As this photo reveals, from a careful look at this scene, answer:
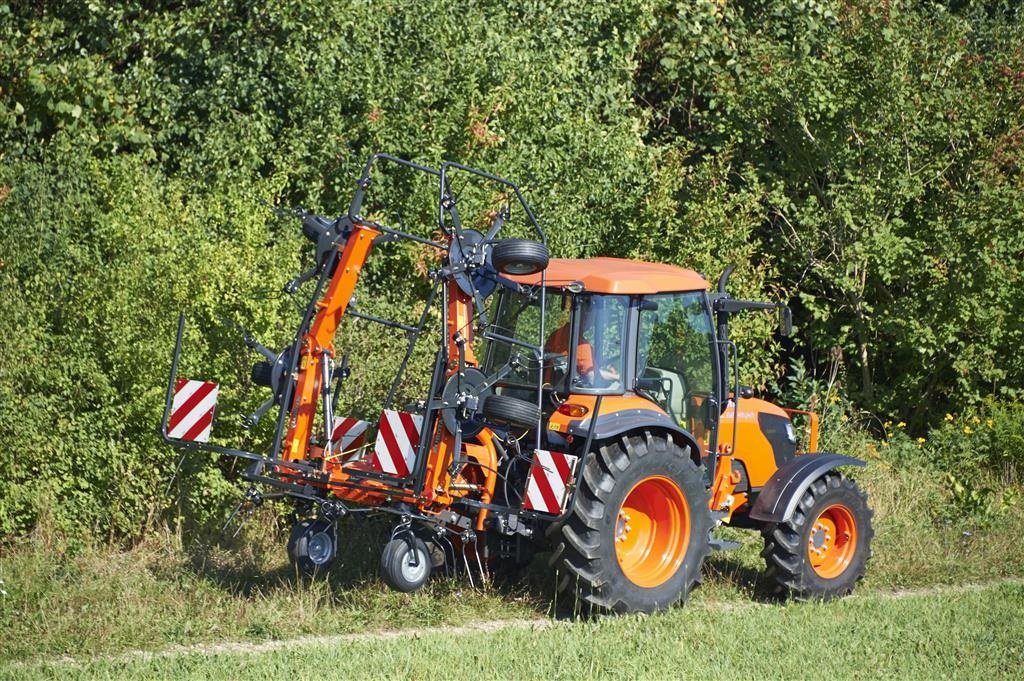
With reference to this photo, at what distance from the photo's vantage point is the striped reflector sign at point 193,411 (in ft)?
26.2

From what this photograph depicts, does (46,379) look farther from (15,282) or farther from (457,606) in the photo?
(457,606)

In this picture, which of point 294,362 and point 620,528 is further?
point 620,528

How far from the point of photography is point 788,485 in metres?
8.70

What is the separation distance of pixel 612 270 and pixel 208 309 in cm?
304

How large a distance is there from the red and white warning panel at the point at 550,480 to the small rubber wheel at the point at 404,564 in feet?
2.33

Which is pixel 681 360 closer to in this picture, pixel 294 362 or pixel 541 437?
pixel 541 437

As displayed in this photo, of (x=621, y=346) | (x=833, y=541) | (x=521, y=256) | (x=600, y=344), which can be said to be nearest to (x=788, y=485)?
(x=833, y=541)

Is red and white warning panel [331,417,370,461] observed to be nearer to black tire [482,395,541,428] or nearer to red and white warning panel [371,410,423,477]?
red and white warning panel [371,410,423,477]

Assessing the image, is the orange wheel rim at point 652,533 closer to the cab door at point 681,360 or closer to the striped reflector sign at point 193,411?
the cab door at point 681,360

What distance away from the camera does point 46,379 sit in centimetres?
890

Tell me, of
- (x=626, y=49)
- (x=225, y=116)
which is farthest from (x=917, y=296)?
(x=225, y=116)

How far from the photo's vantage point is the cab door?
822 cm

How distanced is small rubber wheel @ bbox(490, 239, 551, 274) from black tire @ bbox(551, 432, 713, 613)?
1183 millimetres

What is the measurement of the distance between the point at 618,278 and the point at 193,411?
276 cm
